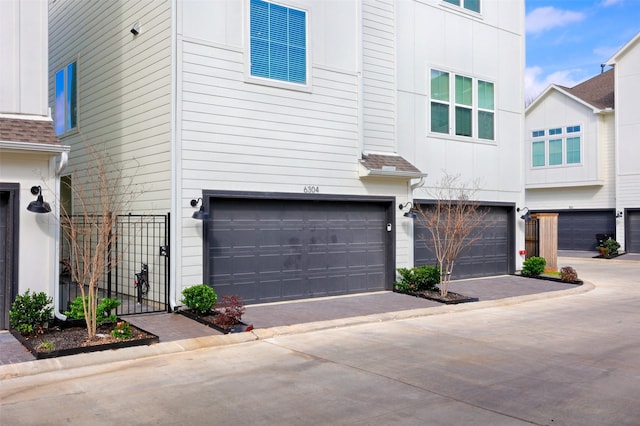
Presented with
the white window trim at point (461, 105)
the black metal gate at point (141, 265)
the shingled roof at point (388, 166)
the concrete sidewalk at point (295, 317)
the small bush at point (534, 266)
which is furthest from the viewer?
the small bush at point (534, 266)

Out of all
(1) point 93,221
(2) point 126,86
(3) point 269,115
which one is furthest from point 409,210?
(1) point 93,221

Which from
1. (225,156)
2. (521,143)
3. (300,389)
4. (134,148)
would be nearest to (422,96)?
(521,143)

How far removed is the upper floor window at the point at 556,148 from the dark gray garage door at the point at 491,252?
13.1m

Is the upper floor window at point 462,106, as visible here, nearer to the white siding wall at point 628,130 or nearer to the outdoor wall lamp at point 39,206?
the outdoor wall lamp at point 39,206

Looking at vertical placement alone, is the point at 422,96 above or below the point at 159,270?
above

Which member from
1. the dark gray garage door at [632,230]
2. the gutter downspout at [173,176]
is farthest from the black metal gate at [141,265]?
the dark gray garage door at [632,230]

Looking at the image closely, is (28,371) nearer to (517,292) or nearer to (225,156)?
(225,156)

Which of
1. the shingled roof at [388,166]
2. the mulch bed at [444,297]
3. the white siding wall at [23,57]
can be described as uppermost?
the white siding wall at [23,57]

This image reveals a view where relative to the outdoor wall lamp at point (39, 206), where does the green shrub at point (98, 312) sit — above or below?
below

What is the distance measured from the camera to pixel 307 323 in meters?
10.3

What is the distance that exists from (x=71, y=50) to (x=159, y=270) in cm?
815

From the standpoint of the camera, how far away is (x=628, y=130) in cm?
2672

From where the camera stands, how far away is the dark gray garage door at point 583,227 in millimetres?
28406

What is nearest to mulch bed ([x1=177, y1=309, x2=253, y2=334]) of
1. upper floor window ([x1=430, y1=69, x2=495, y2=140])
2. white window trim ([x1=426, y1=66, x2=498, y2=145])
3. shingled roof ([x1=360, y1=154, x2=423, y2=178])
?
shingled roof ([x1=360, y1=154, x2=423, y2=178])
